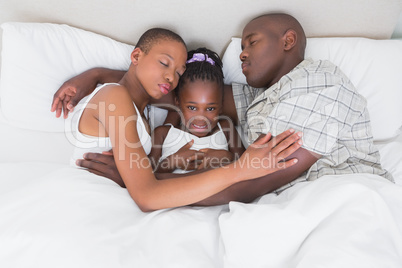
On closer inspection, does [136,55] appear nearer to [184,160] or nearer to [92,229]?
[184,160]

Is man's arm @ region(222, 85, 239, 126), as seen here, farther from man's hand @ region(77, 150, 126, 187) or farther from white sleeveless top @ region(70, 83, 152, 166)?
man's hand @ region(77, 150, 126, 187)

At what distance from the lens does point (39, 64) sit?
3.88 ft

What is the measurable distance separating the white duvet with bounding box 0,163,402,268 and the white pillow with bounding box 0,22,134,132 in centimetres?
43

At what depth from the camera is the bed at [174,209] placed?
774mm

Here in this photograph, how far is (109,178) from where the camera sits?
1.07 metres

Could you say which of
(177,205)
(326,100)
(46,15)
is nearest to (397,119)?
(326,100)

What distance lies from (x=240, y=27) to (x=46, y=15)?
33.0 inches

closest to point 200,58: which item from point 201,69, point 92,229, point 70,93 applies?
point 201,69

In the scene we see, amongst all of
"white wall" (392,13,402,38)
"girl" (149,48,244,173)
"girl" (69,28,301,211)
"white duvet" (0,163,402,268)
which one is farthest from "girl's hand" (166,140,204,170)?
"white wall" (392,13,402,38)

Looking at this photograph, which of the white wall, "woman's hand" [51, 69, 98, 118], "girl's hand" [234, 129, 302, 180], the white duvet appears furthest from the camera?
the white wall

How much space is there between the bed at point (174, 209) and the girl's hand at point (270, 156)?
96 mm

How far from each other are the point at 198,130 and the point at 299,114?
0.48 meters

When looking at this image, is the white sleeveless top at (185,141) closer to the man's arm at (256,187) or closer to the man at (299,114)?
the man at (299,114)

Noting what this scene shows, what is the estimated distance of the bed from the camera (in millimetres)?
774
